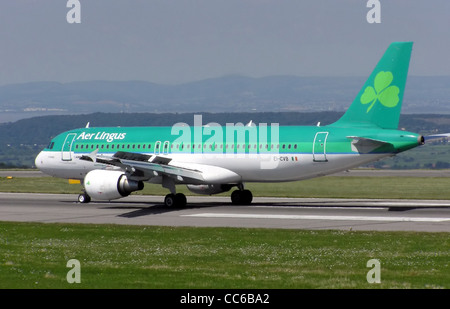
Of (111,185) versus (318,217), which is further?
(111,185)

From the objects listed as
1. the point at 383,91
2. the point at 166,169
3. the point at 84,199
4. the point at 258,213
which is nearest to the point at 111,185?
the point at 166,169

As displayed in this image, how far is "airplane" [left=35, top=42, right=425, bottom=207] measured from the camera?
37125mm

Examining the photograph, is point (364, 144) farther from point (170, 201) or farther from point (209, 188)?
point (170, 201)

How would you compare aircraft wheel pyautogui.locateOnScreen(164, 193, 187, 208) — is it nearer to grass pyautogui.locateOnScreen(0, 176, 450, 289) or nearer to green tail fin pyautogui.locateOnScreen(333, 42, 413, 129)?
grass pyautogui.locateOnScreen(0, 176, 450, 289)

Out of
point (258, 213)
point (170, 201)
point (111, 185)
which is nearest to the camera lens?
point (258, 213)

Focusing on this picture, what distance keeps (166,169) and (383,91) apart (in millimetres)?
11590

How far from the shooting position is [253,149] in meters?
40.2

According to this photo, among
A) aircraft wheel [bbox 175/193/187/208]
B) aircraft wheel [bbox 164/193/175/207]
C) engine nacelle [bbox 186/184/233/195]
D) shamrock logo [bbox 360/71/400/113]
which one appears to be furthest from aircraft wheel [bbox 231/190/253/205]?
shamrock logo [bbox 360/71/400/113]

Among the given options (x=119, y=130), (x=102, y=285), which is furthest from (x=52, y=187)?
(x=102, y=285)

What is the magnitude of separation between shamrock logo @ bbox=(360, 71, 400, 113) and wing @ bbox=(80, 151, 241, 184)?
825 centimetres

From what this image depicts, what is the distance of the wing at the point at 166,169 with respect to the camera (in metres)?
38.8
